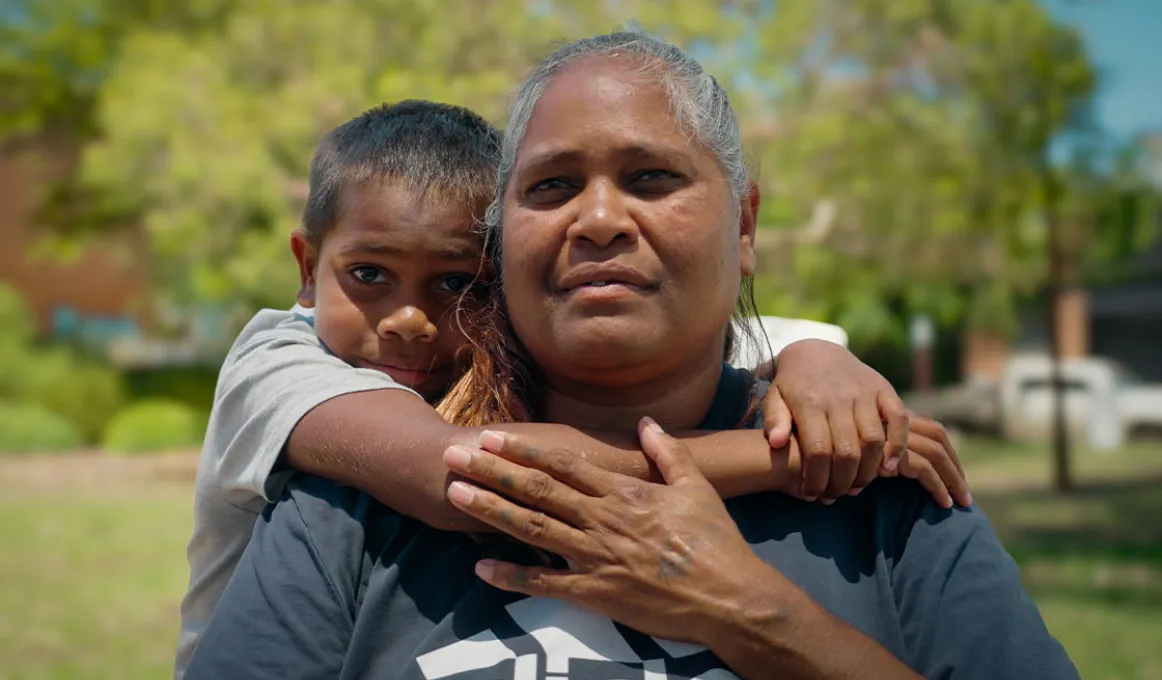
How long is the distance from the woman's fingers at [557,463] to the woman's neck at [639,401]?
366 millimetres

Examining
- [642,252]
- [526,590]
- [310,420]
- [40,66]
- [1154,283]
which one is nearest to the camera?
[526,590]

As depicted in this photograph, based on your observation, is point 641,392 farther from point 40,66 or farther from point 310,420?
point 40,66

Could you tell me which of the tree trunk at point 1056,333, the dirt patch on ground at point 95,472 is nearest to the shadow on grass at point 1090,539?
the tree trunk at point 1056,333

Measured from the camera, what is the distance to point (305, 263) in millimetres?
2922

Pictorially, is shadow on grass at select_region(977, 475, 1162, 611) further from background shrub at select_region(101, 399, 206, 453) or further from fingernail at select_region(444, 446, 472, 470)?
background shrub at select_region(101, 399, 206, 453)

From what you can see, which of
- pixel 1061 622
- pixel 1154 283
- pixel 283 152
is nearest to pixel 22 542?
pixel 283 152

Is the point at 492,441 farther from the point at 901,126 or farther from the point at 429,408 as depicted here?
the point at 901,126

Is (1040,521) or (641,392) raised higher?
(641,392)

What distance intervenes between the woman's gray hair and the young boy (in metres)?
0.38

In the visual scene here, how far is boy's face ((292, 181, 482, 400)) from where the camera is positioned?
257cm

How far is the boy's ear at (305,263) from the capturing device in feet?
9.43

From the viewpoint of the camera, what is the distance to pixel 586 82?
2.06m

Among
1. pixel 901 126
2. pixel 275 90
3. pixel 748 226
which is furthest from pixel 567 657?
pixel 275 90

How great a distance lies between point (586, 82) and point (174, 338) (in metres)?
29.4
